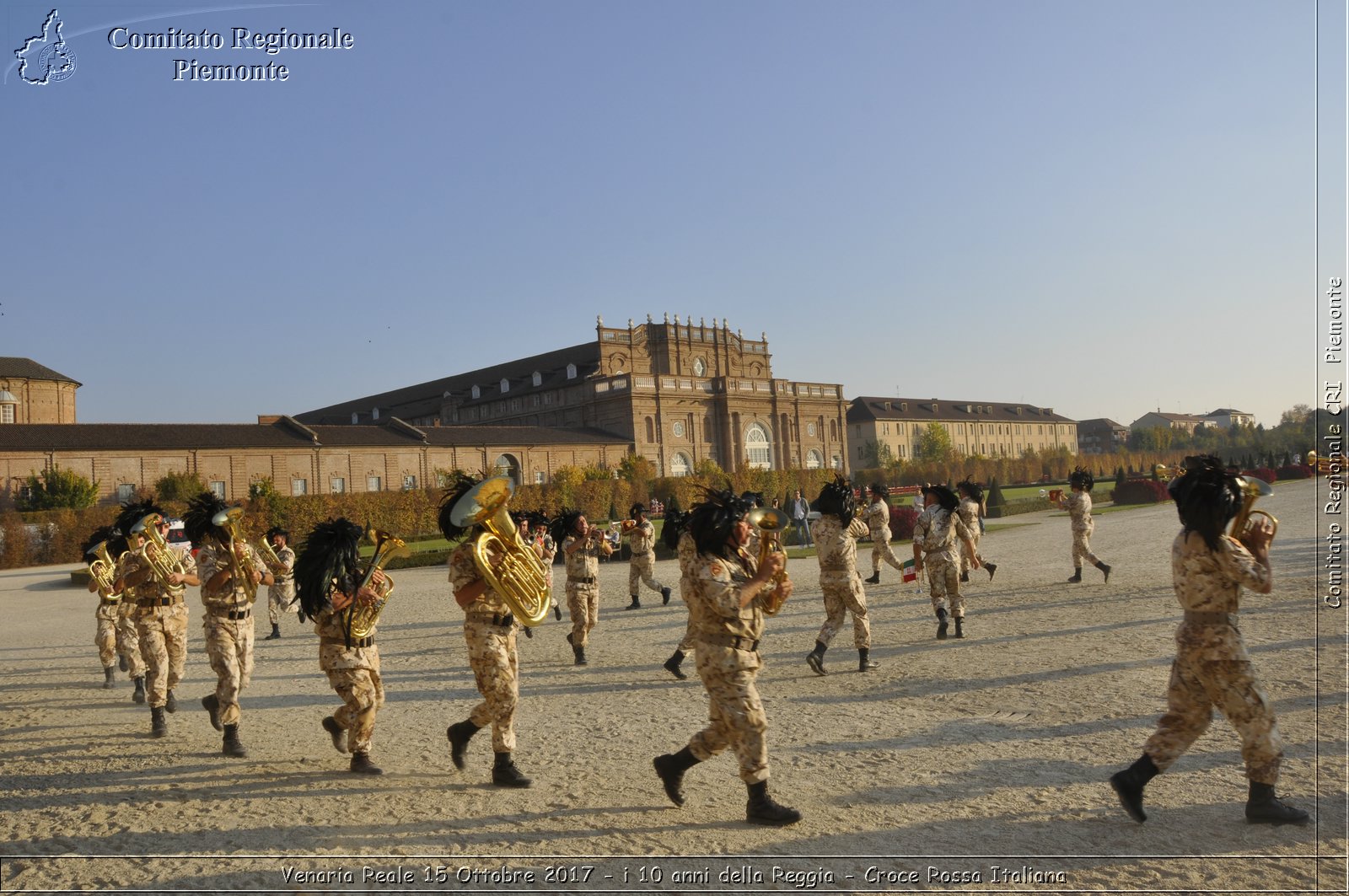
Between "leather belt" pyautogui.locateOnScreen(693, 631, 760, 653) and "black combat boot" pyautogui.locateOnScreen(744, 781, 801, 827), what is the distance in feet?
2.57

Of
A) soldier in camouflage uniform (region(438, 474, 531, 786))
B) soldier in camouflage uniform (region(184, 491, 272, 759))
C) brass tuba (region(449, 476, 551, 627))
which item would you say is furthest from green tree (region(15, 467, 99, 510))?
brass tuba (region(449, 476, 551, 627))

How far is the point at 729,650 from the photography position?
537 centimetres

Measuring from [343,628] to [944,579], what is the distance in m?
7.52

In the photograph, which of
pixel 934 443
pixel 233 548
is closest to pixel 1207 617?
pixel 233 548

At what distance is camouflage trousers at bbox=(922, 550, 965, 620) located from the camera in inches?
448

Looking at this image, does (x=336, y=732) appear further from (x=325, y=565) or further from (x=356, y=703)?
(x=325, y=565)

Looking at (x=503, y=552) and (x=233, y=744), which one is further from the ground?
(x=503, y=552)

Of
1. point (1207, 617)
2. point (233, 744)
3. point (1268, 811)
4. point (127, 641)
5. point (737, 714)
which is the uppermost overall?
point (1207, 617)

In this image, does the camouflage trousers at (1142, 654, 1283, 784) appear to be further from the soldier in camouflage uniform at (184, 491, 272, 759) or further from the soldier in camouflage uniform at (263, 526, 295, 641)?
the soldier in camouflage uniform at (263, 526, 295, 641)

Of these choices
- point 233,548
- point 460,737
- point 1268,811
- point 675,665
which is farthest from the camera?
point 675,665

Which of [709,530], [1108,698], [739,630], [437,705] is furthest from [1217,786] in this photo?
[437,705]

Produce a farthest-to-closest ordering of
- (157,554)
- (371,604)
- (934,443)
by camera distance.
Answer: (934,443), (157,554), (371,604)

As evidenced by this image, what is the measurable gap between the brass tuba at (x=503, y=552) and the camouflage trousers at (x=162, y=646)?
430cm

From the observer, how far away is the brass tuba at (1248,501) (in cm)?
519
